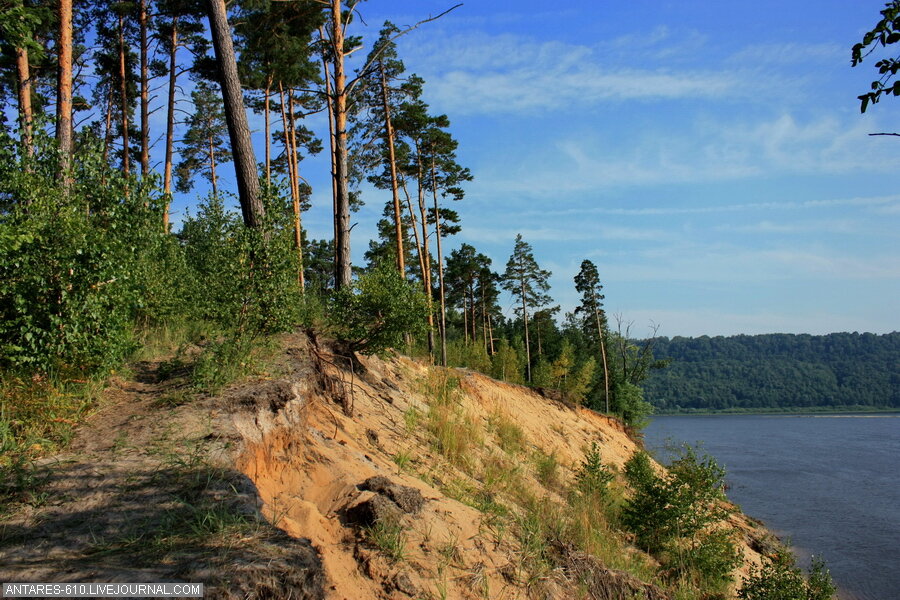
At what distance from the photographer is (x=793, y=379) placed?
170250 mm

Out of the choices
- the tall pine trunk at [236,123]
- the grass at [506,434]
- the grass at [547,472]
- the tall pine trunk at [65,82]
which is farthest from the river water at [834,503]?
the tall pine trunk at [65,82]

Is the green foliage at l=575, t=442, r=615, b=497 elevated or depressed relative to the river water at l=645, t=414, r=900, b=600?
elevated

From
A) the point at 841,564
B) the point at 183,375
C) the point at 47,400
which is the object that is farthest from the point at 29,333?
the point at 841,564

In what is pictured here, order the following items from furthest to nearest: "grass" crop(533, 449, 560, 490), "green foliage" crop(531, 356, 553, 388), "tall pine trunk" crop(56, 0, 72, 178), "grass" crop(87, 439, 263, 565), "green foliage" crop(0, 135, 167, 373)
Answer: "green foliage" crop(531, 356, 553, 388), "tall pine trunk" crop(56, 0, 72, 178), "grass" crop(533, 449, 560, 490), "green foliage" crop(0, 135, 167, 373), "grass" crop(87, 439, 263, 565)

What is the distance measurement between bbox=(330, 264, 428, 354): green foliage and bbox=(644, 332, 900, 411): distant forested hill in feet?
495

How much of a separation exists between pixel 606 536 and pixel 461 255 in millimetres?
38685

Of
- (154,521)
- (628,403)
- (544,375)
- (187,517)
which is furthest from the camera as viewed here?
(628,403)

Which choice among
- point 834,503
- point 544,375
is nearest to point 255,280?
point 834,503

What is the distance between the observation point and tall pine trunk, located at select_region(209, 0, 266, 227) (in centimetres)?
871

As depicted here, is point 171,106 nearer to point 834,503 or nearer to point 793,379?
point 834,503

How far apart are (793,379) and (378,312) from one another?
645 feet

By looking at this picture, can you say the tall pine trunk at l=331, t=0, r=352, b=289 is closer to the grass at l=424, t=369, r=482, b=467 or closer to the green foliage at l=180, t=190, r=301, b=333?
the grass at l=424, t=369, r=482, b=467

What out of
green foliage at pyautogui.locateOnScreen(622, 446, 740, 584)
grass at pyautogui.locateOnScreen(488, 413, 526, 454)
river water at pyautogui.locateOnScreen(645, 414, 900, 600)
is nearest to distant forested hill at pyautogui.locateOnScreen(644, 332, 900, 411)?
river water at pyautogui.locateOnScreen(645, 414, 900, 600)

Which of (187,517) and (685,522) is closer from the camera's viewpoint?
(187,517)
